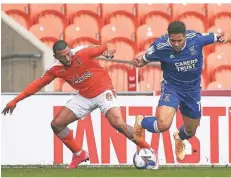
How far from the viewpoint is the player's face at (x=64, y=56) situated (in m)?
11.6

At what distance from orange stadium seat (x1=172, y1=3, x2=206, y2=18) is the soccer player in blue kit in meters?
6.47

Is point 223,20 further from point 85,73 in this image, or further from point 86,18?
point 85,73

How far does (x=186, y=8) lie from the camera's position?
17969 mm

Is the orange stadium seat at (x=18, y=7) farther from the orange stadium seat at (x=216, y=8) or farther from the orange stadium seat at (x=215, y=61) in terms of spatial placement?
the orange stadium seat at (x=215, y=61)

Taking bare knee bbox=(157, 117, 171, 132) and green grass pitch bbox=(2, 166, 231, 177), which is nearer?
green grass pitch bbox=(2, 166, 231, 177)

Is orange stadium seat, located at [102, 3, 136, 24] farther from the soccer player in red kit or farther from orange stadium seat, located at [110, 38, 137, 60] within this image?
the soccer player in red kit

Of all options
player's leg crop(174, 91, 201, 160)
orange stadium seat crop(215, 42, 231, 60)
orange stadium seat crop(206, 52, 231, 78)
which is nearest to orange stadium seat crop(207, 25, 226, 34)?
orange stadium seat crop(215, 42, 231, 60)

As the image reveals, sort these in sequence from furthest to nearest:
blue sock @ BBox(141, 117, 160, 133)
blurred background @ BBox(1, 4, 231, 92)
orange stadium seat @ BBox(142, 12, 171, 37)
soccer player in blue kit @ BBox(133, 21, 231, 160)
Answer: orange stadium seat @ BBox(142, 12, 171, 37), blurred background @ BBox(1, 4, 231, 92), blue sock @ BBox(141, 117, 160, 133), soccer player in blue kit @ BBox(133, 21, 231, 160)

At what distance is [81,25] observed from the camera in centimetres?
1772

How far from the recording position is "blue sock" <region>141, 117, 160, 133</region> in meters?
11.2

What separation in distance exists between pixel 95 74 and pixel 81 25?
18.6ft

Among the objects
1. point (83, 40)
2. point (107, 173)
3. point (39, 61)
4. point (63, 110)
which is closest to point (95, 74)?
point (63, 110)

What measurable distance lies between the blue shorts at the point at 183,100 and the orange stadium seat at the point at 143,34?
5769 millimetres

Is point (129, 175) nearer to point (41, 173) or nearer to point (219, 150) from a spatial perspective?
point (41, 173)
